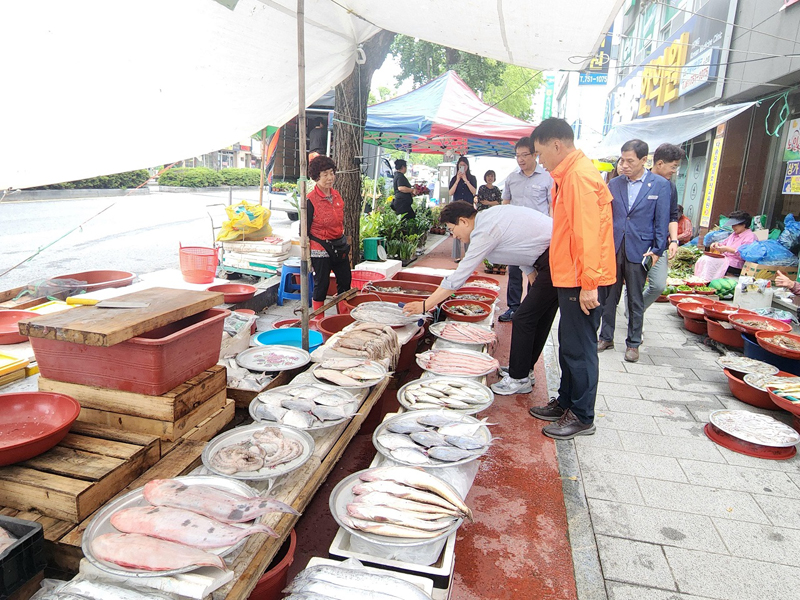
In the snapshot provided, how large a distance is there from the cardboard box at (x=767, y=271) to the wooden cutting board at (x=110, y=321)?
27.7 ft

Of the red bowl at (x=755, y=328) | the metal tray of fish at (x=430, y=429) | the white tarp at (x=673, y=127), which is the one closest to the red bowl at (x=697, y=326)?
the red bowl at (x=755, y=328)

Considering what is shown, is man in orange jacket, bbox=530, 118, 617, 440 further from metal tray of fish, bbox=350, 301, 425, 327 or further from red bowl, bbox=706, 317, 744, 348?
red bowl, bbox=706, 317, 744, 348

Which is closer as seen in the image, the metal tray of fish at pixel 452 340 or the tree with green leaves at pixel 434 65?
the metal tray of fish at pixel 452 340

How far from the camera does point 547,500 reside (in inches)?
131

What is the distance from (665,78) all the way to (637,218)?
11.7 meters

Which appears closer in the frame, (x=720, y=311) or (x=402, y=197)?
(x=720, y=311)

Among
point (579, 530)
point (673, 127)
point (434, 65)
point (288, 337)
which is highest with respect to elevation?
point (434, 65)

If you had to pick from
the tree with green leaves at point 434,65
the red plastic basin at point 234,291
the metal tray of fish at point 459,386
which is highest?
the tree with green leaves at point 434,65

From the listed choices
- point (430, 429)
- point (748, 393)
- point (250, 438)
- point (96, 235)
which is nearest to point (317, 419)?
point (250, 438)

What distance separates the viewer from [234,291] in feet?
20.0

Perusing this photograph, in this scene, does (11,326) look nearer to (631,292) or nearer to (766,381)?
(631,292)

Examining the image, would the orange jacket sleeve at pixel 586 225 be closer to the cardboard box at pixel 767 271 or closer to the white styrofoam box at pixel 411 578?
the white styrofoam box at pixel 411 578

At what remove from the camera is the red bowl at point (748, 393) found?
4582 mm

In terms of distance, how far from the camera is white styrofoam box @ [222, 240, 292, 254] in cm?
740
